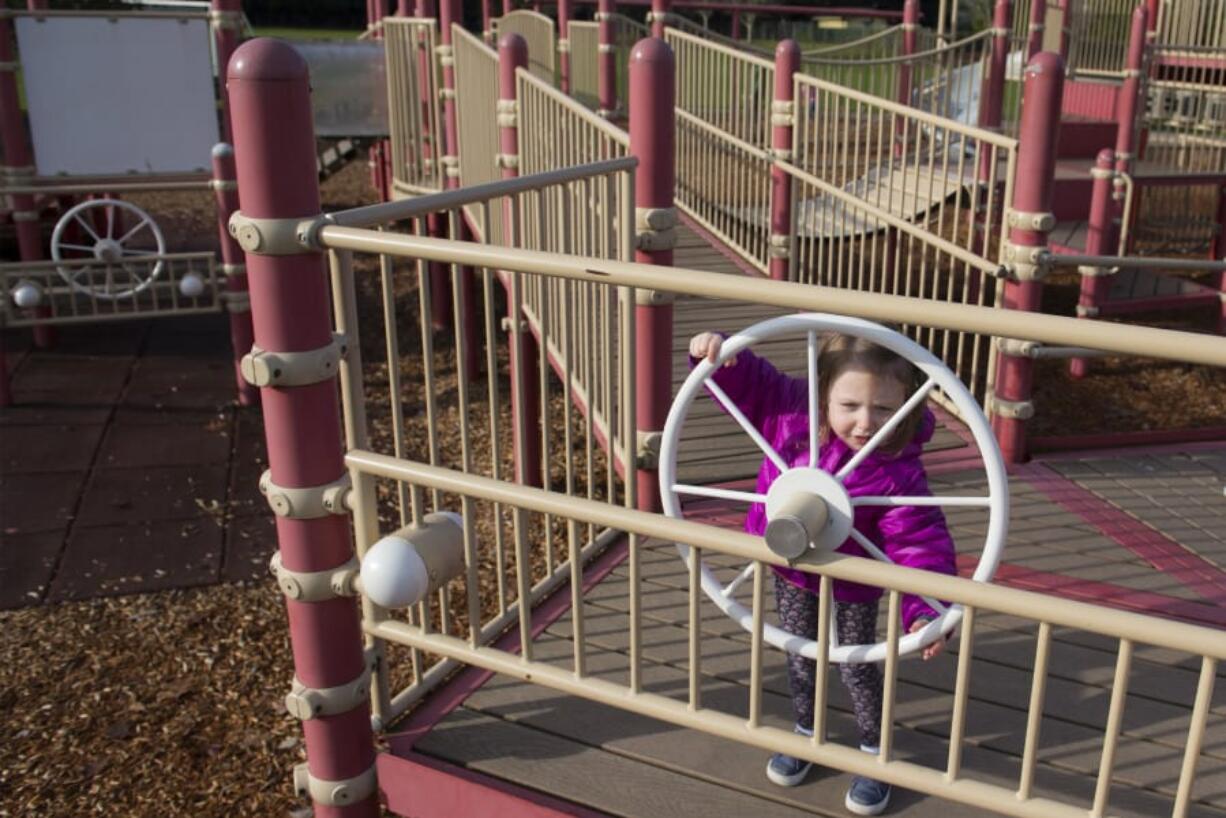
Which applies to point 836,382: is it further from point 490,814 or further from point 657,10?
point 657,10

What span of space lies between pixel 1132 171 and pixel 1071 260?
490cm

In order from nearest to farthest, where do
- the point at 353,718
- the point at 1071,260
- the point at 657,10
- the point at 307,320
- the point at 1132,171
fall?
the point at 307,320 → the point at 353,718 → the point at 1071,260 → the point at 1132,171 → the point at 657,10

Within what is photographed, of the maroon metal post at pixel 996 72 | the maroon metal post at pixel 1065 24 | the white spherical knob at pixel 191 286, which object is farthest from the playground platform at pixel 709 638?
the maroon metal post at pixel 1065 24

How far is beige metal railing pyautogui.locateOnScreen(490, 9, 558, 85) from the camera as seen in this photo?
1330 cm

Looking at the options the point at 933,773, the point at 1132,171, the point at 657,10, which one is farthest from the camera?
the point at 657,10

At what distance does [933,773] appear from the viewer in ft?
6.83

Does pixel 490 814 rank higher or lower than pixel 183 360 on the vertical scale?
higher

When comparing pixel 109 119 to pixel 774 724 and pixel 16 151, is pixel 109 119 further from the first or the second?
pixel 774 724

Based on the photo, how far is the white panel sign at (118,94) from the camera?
27.2 ft

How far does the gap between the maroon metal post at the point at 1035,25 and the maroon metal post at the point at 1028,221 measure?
8.49 meters

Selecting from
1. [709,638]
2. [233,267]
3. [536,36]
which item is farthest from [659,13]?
[709,638]

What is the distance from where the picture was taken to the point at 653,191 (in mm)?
3914

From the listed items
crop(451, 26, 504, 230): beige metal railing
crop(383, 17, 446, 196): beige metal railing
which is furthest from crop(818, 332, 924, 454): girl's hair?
crop(383, 17, 446, 196): beige metal railing

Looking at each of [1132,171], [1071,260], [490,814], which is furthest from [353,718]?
[1132,171]
